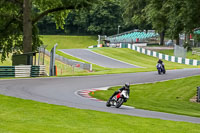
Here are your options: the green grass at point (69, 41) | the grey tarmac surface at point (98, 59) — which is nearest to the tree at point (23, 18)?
the grey tarmac surface at point (98, 59)

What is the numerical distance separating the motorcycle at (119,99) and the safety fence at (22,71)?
51.6 feet

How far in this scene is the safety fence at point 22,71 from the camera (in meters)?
32.3

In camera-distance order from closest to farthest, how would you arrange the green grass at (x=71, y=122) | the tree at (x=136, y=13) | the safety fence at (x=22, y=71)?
the green grass at (x=71, y=122) → the safety fence at (x=22, y=71) → the tree at (x=136, y=13)

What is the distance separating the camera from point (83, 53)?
220 feet

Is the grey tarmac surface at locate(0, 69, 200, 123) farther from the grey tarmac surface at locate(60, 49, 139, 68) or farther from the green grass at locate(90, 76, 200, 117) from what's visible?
the grey tarmac surface at locate(60, 49, 139, 68)

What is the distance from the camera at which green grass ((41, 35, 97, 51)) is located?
102 m

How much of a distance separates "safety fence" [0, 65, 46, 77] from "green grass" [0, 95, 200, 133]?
641 inches

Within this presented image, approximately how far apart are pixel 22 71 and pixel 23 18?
7362 millimetres

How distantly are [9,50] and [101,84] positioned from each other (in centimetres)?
1624

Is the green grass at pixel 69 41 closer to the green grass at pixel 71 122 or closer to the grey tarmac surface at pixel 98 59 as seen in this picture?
the grey tarmac surface at pixel 98 59

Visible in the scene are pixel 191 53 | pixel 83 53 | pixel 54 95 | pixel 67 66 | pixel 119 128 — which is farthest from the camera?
pixel 83 53

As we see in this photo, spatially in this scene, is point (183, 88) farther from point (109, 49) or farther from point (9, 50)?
point (109, 49)

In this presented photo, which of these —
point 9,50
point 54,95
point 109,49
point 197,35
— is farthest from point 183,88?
point 109,49

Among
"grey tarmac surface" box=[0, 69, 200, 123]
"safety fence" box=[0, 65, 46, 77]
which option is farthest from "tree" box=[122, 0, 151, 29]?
"safety fence" box=[0, 65, 46, 77]
